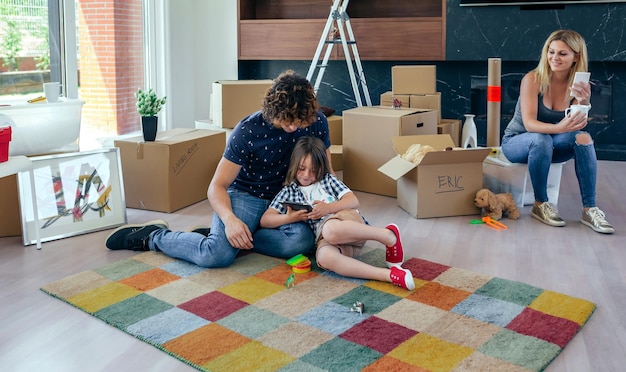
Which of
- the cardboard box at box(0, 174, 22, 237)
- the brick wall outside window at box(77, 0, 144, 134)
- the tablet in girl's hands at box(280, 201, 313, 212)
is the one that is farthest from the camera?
the brick wall outside window at box(77, 0, 144, 134)

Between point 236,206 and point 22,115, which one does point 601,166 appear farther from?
point 22,115

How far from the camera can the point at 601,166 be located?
15.0 feet

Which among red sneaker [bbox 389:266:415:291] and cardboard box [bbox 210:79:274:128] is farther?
cardboard box [bbox 210:79:274:128]

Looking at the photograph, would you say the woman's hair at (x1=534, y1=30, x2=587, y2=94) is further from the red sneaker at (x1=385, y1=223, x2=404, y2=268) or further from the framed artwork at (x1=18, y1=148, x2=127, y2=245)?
the framed artwork at (x1=18, y1=148, x2=127, y2=245)

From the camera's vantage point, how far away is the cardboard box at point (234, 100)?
401 cm

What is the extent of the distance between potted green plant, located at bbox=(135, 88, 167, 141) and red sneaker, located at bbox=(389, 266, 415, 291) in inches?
62.0

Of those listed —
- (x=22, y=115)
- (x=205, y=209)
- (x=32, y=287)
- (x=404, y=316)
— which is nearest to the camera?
(x=404, y=316)

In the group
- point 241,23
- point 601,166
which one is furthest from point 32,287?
point 601,166

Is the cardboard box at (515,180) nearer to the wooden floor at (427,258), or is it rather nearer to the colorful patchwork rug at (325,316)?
the wooden floor at (427,258)

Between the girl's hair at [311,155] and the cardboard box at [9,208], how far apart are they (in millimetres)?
1182

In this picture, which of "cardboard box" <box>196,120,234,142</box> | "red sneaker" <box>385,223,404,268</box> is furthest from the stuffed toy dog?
"cardboard box" <box>196,120,234,142</box>

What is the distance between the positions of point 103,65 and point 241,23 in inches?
44.4

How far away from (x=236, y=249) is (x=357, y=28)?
9.12ft

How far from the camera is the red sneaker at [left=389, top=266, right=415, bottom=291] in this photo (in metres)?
2.27
